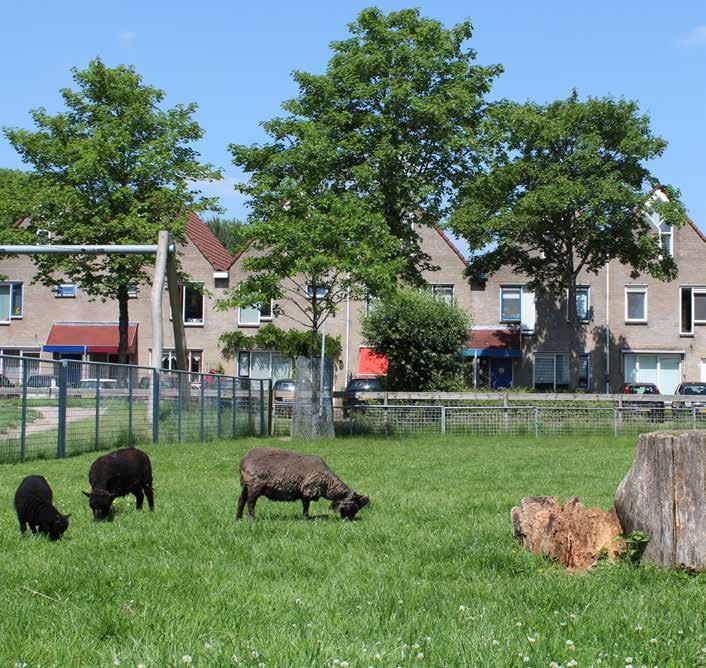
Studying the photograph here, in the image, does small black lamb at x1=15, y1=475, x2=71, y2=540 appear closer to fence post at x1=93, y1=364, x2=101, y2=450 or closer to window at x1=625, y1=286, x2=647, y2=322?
fence post at x1=93, y1=364, x2=101, y2=450

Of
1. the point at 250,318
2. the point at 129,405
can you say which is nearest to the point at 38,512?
the point at 129,405

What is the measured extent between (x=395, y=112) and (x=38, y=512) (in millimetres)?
30738

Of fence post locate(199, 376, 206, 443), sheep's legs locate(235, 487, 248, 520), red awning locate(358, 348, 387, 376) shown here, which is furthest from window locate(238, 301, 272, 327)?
sheep's legs locate(235, 487, 248, 520)

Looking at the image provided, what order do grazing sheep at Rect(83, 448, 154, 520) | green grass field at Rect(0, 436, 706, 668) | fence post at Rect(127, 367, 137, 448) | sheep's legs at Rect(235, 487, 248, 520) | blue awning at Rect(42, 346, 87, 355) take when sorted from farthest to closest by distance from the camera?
blue awning at Rect(42, 346, 87, 355), fence post at Rect(127, 367, 137, 448), grazing sheep at Rect(83, 448, 154, 520), sheep's legs at Rect(235, 487, 248, 520), green grass field at Rect(0, 436, 706, 668)

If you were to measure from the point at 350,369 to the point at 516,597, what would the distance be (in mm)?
50300

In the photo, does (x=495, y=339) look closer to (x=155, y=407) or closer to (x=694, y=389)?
(x=694, y=389)

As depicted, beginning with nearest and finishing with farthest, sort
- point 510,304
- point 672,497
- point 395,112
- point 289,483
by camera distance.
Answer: point 672,497 < point 289,483 < point 395,112 < point 510,304

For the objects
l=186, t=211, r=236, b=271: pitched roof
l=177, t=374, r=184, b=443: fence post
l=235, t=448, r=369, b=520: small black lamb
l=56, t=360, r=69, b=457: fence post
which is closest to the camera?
l=235, t=448, r=369, b=520: small black lamb

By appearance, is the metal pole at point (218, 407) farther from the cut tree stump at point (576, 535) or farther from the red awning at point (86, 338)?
the red awning at point (86, 338)

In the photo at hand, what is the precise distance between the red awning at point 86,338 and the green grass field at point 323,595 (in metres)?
46.2

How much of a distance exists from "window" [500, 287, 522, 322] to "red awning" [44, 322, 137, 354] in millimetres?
20234

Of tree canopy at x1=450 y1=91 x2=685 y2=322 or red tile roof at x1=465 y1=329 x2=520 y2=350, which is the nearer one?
tree canopy at x1=450 y1=91 x2=685 y2=322

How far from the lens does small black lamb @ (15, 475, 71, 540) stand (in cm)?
971

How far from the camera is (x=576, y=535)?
27.1 feet
